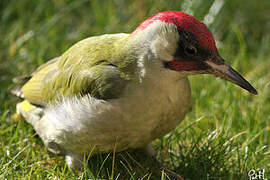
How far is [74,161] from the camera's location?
281 cm

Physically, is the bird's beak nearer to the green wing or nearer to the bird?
the bird

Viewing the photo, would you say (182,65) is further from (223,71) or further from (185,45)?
(223,71)

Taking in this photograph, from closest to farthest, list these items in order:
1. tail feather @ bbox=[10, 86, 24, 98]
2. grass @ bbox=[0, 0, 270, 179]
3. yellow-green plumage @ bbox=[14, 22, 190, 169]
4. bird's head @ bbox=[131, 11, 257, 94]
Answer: bird's head @ bbox=[131, 11, 257, 94], yellow-green plumage @ bbox=[14, 22, 190, 169], grass @ bbox=[0, 0, 270, 179], tail feather @ bbox=[10, 86, 24, 98]

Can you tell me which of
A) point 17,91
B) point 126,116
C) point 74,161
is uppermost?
point 126,116

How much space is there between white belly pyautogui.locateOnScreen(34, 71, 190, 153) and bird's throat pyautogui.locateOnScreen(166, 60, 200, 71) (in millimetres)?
56

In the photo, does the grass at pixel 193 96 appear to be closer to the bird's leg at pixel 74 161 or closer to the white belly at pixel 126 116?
the bird's leg at pixel 74 161

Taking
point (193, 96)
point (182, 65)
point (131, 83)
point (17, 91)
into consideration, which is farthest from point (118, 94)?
point (193, 96)

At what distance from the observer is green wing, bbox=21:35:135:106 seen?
2.44 meters

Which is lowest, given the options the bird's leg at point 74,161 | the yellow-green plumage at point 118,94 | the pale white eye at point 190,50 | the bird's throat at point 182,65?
the bird's leg at point 74,161

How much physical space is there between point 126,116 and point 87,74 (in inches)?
13.9

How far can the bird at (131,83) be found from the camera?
2.29m

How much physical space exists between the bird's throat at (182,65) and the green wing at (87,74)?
230mm

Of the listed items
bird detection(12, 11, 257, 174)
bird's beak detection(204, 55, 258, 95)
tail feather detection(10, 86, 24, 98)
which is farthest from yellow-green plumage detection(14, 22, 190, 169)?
tail feather detection(10, 86, 24, 98)

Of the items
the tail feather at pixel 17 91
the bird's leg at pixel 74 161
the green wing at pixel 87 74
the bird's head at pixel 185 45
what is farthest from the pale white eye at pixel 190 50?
the tail feather at pixel 17 91
